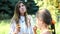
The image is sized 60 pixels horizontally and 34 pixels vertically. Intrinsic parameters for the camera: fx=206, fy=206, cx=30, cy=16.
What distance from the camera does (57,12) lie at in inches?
76.9

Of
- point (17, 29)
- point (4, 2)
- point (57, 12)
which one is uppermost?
point (4, 2)

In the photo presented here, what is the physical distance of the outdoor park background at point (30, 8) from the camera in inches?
74.7

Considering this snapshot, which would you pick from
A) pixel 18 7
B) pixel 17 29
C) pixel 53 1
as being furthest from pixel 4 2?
pixel 53 1

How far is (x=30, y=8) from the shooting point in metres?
1.91

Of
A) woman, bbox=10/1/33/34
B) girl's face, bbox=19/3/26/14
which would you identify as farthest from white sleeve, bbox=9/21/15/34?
girl's face, bbox=19/3/26/14

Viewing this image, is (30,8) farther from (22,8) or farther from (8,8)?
(8,8)

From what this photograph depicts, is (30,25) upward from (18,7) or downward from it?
downward

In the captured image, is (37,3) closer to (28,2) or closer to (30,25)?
(28,2)

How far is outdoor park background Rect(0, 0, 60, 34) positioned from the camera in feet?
6.22

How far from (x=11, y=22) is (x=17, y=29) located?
8 centimetres

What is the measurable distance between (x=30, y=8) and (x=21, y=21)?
0.15 m

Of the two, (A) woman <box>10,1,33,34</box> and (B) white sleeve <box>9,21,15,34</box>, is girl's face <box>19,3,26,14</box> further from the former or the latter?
(B) white sleeve <box>9,21,15,34</box>

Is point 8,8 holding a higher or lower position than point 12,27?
higher

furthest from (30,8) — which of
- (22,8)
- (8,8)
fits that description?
(8,8)
